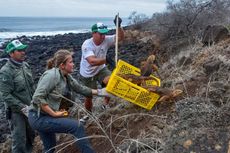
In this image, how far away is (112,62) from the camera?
764 cm

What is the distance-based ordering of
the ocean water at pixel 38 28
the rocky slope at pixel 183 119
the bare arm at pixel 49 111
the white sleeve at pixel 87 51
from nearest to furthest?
the rocky slope at pixel 183 119 < the bare arm at pixel 49 111 < the white sleeve at pixel 87 51 < the ocean water at pixel 38 28

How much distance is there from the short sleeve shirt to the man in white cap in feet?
3.62

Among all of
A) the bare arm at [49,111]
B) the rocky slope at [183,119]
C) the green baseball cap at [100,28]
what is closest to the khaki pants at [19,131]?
the rocky slope at [183,119]

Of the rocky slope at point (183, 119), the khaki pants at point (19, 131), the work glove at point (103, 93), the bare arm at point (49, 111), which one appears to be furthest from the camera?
the khaki pants at point (19, 131)

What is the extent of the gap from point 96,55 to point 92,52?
0.55 feet

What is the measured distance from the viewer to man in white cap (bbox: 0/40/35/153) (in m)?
A: 5.95

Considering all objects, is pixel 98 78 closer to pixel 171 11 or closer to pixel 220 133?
pixel 220 133

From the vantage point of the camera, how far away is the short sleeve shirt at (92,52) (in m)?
6.95

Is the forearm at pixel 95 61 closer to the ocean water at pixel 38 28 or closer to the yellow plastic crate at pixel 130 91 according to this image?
the yellow plastic crate at pixel 130 91

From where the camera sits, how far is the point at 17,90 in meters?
6.08

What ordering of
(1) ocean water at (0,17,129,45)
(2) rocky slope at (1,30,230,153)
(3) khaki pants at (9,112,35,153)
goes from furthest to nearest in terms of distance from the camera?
1. (1) ocean water at (0,17,129,45)
2. (3) khaki pants at (9,112,35,153)
3. (2) rocky slope at (1,30,230,153)

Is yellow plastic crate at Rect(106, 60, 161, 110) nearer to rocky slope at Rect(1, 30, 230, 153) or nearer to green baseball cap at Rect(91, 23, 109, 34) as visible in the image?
rocky slope at Rect(1, 30, 230, 153)

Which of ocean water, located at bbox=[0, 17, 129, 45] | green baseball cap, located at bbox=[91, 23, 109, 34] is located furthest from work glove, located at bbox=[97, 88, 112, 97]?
ocean water, located at bbox=[0, 17, 129, 45]

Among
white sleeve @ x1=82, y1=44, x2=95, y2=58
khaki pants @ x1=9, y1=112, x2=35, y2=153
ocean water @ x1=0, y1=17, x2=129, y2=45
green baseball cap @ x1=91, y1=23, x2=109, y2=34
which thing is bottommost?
ocean water @ x1=0, y1=17, x2=129, y2=45
